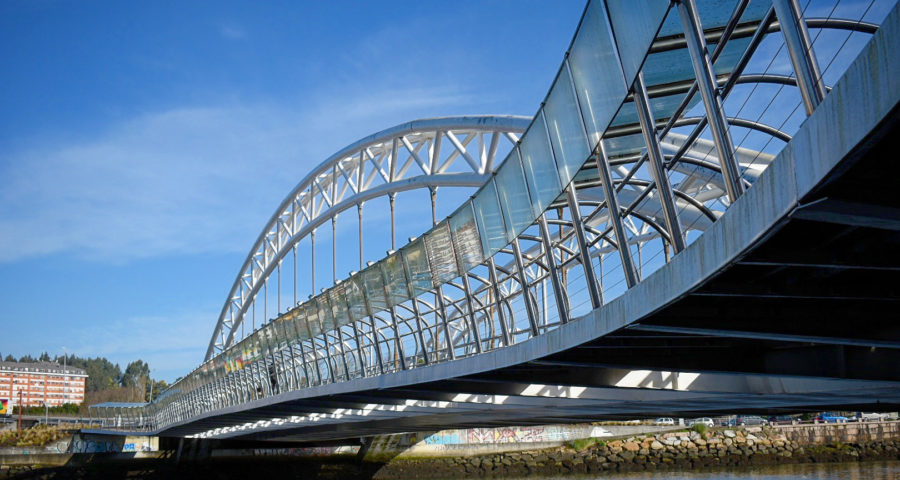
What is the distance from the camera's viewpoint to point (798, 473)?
5331cm

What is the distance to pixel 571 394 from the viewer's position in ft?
67.2

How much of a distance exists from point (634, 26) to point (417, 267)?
13.2 m

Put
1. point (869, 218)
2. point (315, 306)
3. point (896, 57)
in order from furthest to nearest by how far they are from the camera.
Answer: point (315, 306) < point (869, 218) < point (896, 57)

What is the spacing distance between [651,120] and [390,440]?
176 ft

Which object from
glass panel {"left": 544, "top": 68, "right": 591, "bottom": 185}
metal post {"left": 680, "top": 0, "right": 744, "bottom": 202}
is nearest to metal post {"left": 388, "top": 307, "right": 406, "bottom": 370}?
glass panel {"left": 544, "top": 68, "right": 591, "bottom": 185}

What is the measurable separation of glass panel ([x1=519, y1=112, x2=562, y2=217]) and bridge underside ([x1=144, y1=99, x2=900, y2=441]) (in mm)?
2328

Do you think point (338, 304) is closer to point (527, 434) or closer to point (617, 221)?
point (617, 221)

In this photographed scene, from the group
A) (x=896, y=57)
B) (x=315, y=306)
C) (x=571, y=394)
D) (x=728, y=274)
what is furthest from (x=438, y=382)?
(x=896, y=57)

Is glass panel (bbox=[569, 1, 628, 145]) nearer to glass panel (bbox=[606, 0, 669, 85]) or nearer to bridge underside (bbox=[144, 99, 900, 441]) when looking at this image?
glass panel (bbox=[606, 0, 669, 85])

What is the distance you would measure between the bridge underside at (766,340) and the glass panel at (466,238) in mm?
2526

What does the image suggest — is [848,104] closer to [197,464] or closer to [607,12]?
[607,12]

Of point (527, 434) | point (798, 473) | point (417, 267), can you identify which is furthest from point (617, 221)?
point (527, 434)

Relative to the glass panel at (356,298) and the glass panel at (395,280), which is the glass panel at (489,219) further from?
the glass panel at (356,298)

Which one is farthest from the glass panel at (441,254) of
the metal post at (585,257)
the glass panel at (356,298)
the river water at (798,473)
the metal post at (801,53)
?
the river water at (798,473)
